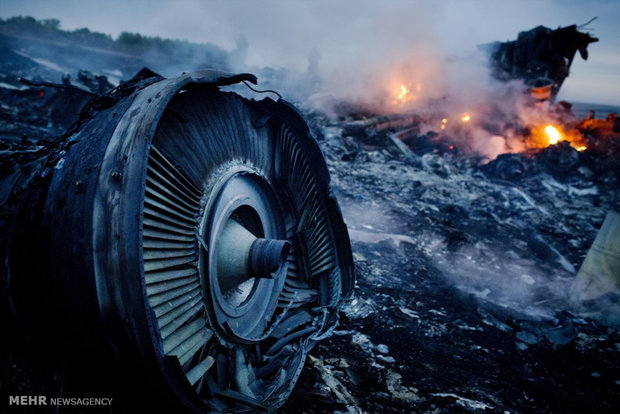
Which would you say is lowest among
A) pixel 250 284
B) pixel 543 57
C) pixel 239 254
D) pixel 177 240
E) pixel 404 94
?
pixel 250 284

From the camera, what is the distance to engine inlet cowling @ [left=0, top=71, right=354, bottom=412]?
1.02 metres

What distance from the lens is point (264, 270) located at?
5.74 ft

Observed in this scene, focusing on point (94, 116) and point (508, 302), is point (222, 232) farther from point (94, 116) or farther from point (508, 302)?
point (508, 302)

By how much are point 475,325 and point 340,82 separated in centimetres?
1839

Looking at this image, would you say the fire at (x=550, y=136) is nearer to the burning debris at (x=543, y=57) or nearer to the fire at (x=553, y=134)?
the fire at (x=553, y=134)

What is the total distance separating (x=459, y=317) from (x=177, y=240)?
11.1 ft

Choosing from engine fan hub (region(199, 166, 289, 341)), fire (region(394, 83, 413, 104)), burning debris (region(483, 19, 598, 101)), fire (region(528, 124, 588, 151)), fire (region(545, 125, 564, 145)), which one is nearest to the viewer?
engine fan hub (region(199, 166, 289, 341))

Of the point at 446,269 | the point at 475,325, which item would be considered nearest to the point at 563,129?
the point at 446,269

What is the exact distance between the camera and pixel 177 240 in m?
1.40

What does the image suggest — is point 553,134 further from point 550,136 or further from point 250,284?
point 250,284

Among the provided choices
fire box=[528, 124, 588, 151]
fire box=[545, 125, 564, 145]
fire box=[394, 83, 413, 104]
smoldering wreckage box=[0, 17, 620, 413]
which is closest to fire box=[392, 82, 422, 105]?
fire box=[394, 83, 413, 104]

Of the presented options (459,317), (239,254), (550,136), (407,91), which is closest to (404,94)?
(407,91)

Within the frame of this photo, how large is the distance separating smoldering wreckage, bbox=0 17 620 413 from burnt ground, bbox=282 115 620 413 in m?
0.02

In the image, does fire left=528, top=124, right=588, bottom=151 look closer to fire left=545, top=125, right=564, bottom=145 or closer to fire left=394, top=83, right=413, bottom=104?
fire left=545, top=125, right=564, bottom=145
